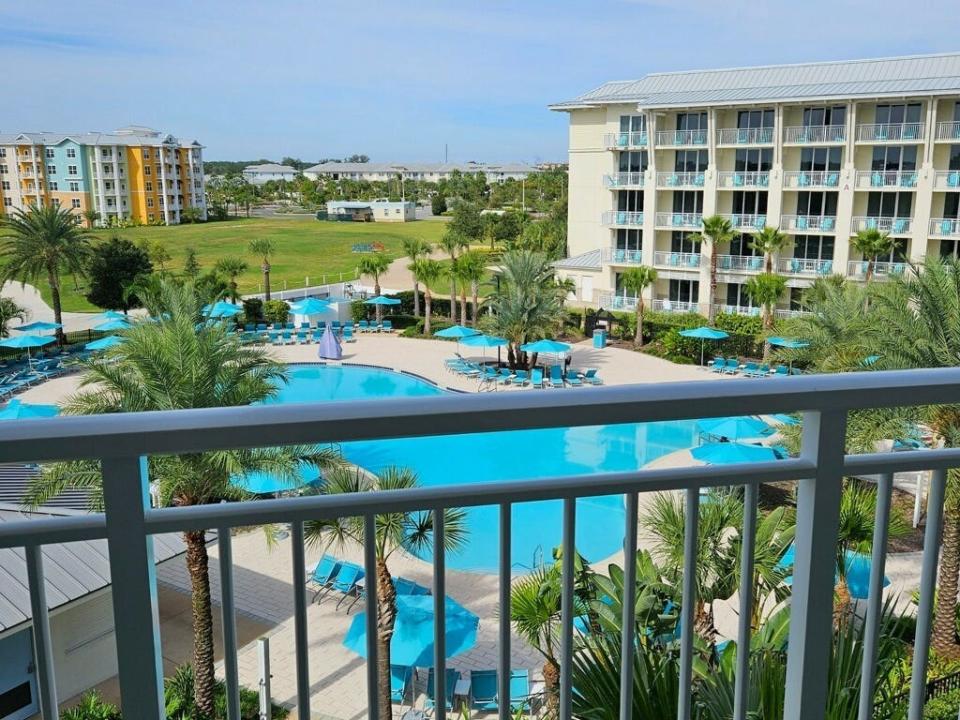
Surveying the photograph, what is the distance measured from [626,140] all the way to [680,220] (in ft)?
11.9

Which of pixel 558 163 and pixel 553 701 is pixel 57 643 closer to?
pixel 553 701

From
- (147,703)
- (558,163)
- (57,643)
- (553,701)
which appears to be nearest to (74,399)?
(57,643)

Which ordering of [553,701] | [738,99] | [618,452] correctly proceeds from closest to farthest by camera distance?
1. [553,701]
2. [618,452]
3. [738,99]

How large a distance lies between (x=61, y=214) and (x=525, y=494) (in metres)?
34.6

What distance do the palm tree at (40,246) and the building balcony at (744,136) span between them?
23188 millimetres

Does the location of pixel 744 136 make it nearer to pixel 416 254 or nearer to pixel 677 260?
pixel 677 260

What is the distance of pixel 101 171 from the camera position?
58250 mm

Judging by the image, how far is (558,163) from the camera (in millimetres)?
86688

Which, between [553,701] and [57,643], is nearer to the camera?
[553,701]

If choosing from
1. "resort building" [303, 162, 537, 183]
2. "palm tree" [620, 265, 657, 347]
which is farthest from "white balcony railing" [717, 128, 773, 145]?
"resort building" [303, 162, 537, 183]

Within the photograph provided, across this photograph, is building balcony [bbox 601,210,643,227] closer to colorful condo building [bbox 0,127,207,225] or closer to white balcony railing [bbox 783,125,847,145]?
white balcony railing [bbox 783,125,847,145]

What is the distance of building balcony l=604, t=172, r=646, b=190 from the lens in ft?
101

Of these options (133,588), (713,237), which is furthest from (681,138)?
(133,588)

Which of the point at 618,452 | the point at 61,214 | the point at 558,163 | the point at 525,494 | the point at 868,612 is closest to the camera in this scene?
the point at 525,494
